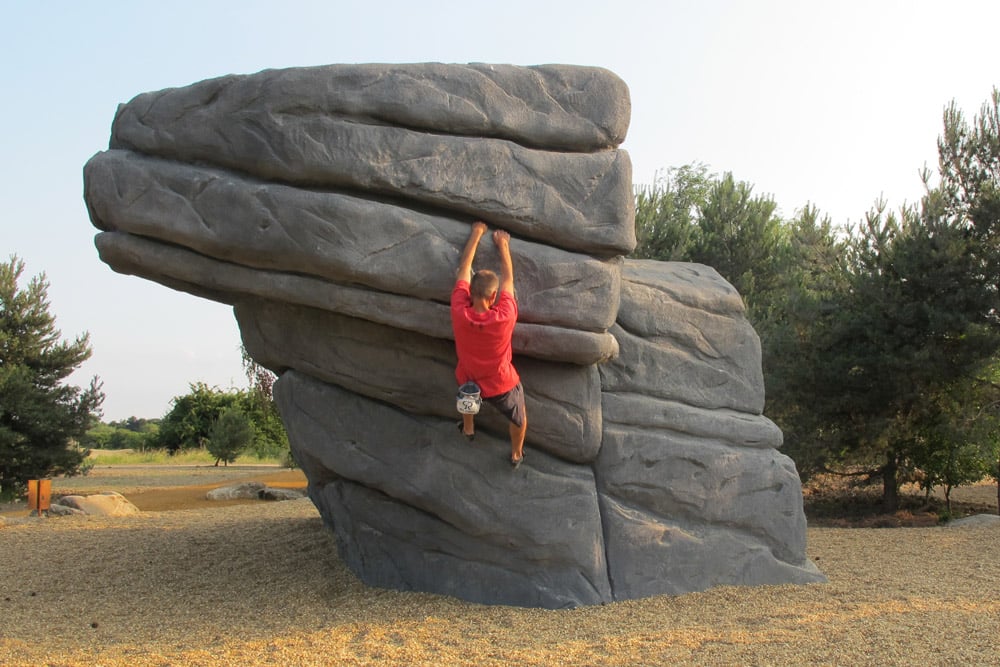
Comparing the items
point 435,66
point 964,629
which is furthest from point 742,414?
point 435,66

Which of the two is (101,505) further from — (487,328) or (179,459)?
(179,459)

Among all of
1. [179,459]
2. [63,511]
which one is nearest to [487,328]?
[63,511]

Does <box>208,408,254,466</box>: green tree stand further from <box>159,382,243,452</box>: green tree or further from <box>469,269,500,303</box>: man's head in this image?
<box>469,269,500,303</box>: man's head

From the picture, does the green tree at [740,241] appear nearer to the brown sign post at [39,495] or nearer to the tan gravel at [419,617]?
the tan gravel at [419,617]

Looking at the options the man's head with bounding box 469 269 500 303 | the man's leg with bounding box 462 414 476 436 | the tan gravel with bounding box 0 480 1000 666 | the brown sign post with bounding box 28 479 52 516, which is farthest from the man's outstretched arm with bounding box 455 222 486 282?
the brown sign post with bounding box 28 479 52 516

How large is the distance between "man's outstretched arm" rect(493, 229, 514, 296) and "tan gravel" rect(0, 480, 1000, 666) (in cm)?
216

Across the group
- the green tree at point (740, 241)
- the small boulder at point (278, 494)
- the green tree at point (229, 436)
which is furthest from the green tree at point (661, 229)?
the green tree at point (229, 436)

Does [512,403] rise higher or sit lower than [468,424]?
higher

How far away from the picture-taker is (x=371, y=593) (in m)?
6.33

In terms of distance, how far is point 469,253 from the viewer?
560cm

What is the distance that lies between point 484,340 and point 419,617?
1869 millimetres

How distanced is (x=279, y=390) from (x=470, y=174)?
2409mm

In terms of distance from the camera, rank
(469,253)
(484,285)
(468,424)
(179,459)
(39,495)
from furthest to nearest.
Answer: (179,459) < (39,495) < (468,424) < (469,253) < (484,285)

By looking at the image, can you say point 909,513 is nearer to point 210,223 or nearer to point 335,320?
point 335,320
